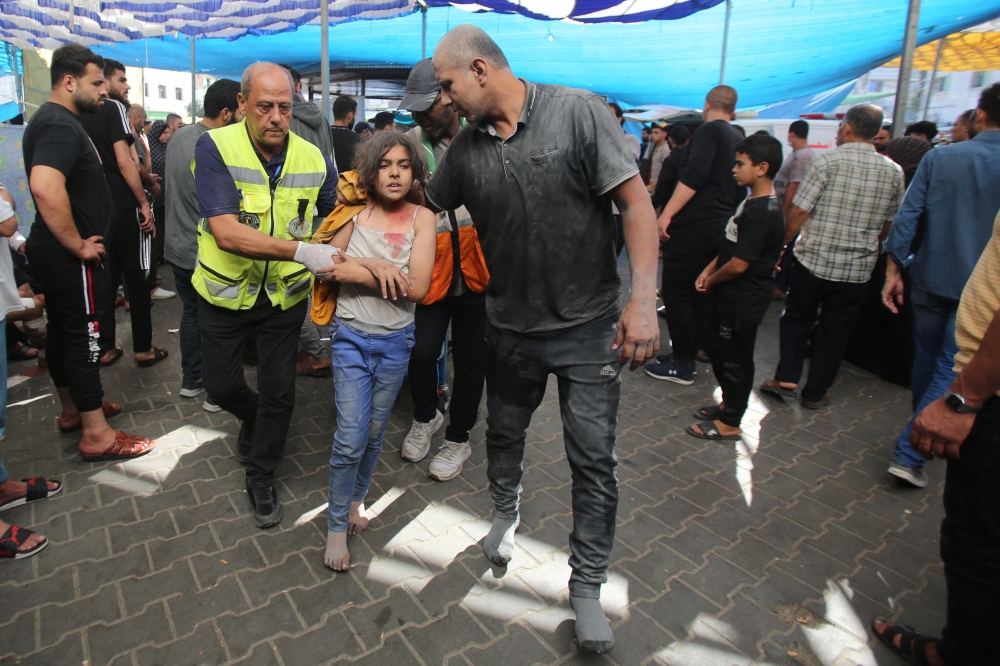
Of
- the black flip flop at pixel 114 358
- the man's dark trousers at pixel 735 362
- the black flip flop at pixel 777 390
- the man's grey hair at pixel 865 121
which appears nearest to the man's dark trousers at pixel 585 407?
the man's dark trousers at pixel 735 362

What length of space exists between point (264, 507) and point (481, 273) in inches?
60.8

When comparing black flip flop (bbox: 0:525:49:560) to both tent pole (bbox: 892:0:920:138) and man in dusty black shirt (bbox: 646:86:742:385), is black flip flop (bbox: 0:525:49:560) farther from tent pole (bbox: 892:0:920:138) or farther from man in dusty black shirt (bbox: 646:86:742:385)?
tent pole (bbox: 892:0:920:138)

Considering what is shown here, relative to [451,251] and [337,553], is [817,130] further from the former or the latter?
Result: [337,553]

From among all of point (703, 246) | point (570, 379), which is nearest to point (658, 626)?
point (570, 379)

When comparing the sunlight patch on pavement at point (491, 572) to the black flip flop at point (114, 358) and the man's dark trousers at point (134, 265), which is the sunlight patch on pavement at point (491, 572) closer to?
the man's dark trousers at point (134, 265)

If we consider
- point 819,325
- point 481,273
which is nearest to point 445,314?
point 481,273

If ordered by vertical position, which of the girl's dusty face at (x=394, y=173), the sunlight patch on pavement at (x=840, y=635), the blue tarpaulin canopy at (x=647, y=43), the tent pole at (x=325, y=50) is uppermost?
the blue tarpaulin canopy at (x=647, y=43)

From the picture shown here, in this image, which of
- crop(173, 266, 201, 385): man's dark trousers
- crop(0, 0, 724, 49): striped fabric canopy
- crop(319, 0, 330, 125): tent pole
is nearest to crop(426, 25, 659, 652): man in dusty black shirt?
crop(173, 266, 201, 385): man's dark trousers

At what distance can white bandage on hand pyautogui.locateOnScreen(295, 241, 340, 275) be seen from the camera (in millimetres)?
2459

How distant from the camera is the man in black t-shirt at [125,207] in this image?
433 cm

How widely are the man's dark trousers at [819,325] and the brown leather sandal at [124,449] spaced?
439 cm

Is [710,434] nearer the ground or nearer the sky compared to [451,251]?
nearer the ground

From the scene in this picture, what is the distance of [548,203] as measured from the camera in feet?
7.00

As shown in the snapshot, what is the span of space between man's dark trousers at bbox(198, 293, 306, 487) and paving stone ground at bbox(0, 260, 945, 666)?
0.36 metres
